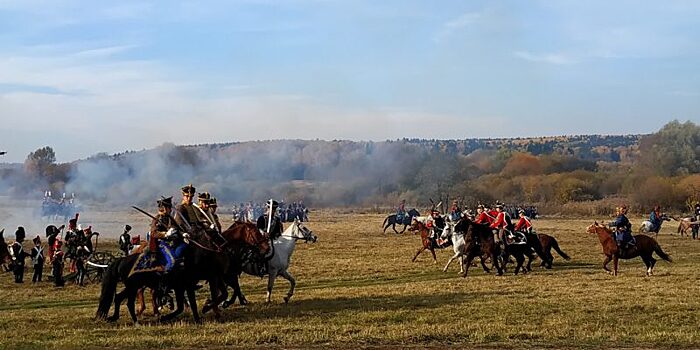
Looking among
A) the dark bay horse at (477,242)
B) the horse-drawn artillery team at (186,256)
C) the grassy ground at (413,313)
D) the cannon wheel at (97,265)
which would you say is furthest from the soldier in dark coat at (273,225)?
the dark bay horse at (477,242)

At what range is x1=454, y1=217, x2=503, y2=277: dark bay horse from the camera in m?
19.5

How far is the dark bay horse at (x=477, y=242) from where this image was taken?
1953 cm

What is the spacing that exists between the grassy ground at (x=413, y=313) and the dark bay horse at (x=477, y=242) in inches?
19.4

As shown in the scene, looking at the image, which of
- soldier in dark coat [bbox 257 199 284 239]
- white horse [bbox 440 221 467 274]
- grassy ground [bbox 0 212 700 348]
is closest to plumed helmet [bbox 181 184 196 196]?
grassy ground [bbox 0 212 700 348]

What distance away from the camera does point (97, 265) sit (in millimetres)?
17750

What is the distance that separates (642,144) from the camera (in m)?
86.9

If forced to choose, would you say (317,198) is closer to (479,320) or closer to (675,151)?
(675,151)

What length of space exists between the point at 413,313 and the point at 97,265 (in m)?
8.33

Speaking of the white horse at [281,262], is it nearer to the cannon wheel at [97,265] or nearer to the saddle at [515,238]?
the cannon wheel at [97,265]

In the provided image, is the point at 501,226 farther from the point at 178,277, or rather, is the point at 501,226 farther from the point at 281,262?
the point at 178,277

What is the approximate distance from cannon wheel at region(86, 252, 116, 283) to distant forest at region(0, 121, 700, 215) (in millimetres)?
27569

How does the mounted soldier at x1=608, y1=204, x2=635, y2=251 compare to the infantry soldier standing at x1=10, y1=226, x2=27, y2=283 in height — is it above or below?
above

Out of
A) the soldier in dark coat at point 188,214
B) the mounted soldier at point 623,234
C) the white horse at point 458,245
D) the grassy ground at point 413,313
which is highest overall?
the soldier in dark coat at point 188,214

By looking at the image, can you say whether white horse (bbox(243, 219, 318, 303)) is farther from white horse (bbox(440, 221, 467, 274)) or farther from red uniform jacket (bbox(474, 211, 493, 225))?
red uniform jacket (bbox(474, 211, 493, 225))
